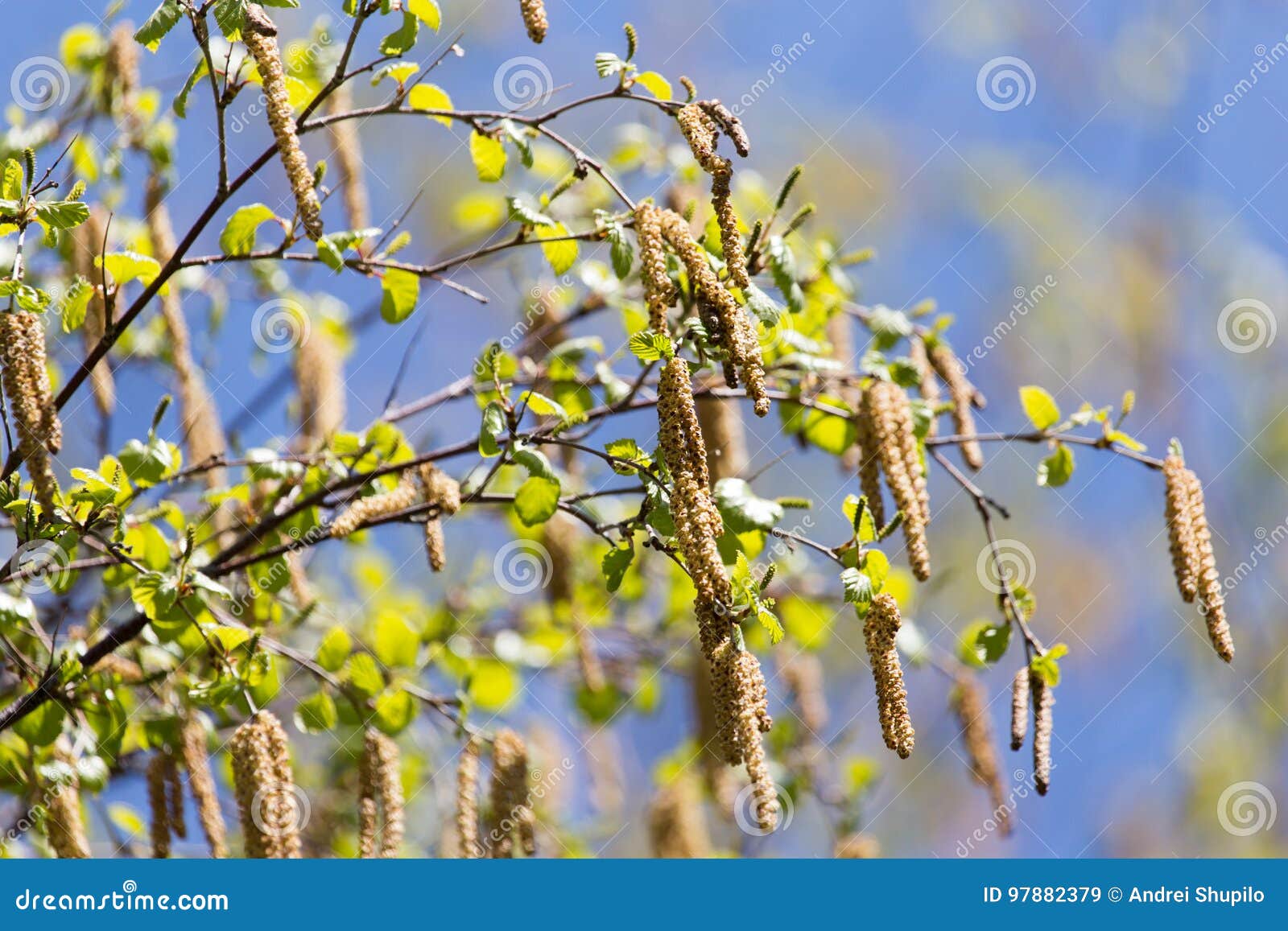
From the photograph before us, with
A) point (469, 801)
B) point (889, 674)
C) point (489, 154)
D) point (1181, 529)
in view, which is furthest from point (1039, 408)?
point (469, 801)

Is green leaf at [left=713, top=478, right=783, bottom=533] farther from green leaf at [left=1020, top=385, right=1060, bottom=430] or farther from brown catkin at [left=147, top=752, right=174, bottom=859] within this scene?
brown catkin at [left=147, top=752, right=174, bottom=859]

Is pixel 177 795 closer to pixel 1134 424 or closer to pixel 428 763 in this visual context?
pixel 428 763

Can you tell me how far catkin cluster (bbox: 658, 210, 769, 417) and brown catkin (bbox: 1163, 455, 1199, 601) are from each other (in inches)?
47.2

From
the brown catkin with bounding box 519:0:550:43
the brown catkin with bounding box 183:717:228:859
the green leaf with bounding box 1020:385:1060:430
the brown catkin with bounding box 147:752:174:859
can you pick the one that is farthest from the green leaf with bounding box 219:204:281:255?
the green leaf with bounding box 1020:385:1060:430

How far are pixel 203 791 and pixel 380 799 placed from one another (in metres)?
0.45

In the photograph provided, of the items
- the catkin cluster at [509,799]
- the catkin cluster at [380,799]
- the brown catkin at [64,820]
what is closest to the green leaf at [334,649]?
the catkin cluster at [380,799]

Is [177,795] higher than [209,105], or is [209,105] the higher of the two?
[209,105]

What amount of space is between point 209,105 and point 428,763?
324cm

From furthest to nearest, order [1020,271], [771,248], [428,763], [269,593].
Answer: [1020,271]
[428,763]
[269,593]
[771,248]

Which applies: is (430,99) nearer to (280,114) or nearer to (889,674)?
(280,114)

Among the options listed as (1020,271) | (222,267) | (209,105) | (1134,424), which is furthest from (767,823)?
(1020,271)

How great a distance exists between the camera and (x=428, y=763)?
5.81 m

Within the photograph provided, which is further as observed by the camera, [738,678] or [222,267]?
[222,267]

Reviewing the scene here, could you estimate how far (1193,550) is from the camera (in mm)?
2877
